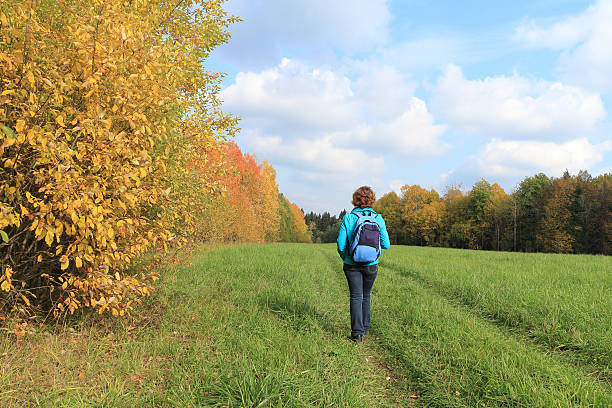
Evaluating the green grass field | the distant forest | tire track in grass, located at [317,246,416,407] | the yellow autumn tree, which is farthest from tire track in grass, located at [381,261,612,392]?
the distant forest

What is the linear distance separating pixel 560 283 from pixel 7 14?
1287 centimetres

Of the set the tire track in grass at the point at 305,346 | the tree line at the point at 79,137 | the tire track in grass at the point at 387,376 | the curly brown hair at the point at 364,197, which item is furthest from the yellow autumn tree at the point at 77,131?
the tire track in grass at the point at 387,376

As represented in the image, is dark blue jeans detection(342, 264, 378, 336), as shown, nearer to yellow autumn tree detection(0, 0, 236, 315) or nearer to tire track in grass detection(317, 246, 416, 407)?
tire track in grass detection(317, 246, 416, 407)

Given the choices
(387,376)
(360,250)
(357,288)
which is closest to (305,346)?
(387,376)

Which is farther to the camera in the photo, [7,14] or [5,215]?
[7,14]

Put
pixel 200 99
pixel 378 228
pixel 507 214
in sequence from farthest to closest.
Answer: pixel 507 214 → pixel 200 99 → pixel 378 228

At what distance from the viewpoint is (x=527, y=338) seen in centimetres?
572

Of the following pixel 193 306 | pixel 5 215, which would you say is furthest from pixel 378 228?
pixel 5 215

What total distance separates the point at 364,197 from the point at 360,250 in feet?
3.24

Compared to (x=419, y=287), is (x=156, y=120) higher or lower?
higher

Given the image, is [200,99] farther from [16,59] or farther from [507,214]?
[507,214]

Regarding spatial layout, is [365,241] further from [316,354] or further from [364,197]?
[316,354]

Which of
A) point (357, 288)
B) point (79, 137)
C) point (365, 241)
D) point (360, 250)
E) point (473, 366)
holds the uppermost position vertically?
point (79, 137)

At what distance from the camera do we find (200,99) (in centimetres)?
741
